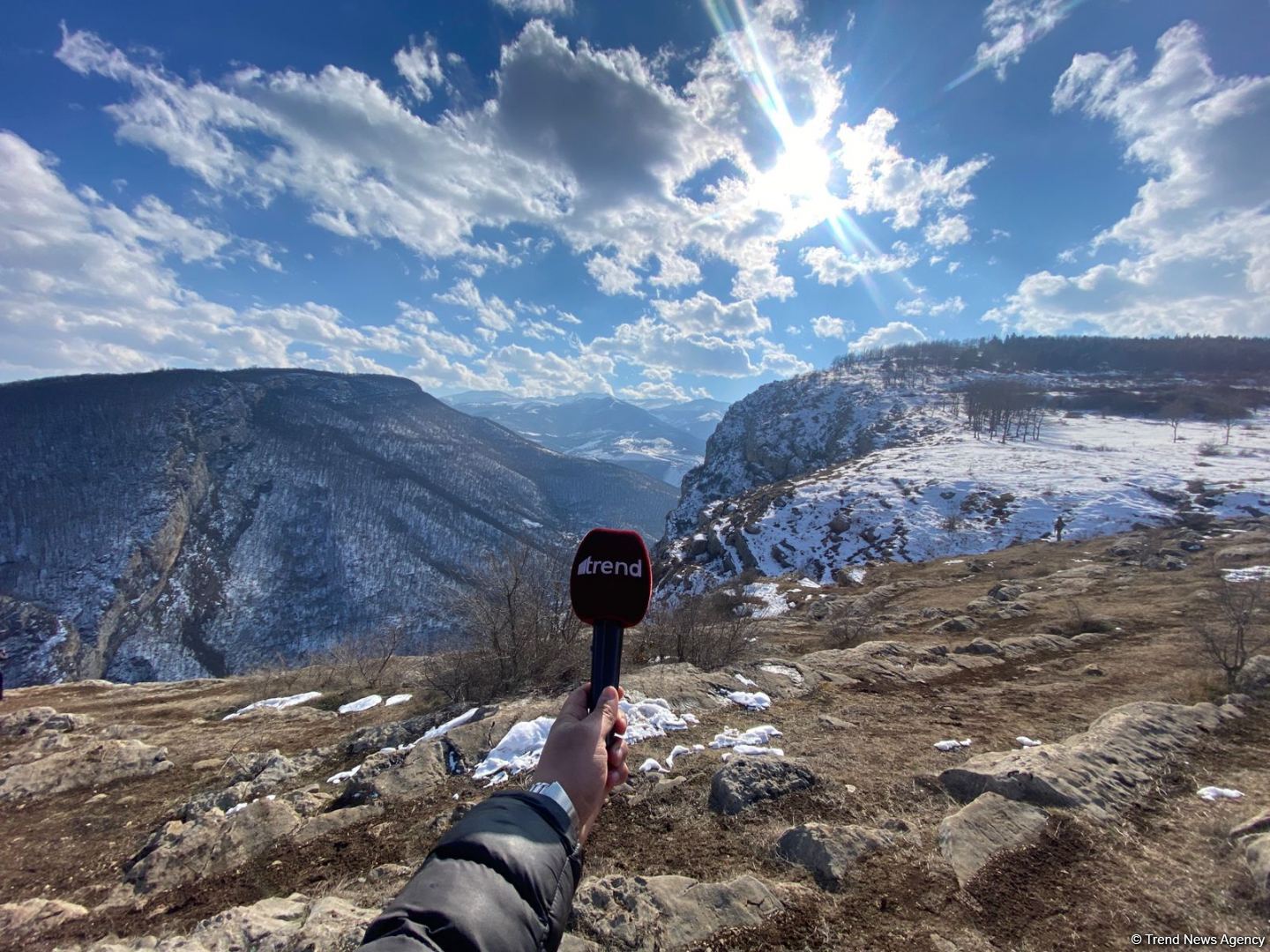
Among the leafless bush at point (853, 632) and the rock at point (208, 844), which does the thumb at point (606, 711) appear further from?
the leafless bush at point (853, 632)

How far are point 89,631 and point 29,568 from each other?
2966 cm

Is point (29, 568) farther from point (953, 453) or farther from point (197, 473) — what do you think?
point (953, 453)

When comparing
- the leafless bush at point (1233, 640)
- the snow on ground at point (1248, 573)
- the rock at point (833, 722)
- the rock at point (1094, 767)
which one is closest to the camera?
the rock at point (1094, 767)

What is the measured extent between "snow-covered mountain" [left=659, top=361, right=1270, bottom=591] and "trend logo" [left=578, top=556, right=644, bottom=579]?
3809 cm

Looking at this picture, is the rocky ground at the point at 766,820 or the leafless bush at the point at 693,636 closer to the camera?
the rocky ground at the point at 766,820

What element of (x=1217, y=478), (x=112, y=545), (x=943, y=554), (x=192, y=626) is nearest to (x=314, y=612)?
(x=192, y=626)

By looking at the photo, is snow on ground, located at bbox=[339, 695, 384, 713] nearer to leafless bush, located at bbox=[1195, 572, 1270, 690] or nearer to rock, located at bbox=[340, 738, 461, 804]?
rock, located at bbox=[340, 738, 461, 804]

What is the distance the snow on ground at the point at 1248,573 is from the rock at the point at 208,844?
33.5 meters

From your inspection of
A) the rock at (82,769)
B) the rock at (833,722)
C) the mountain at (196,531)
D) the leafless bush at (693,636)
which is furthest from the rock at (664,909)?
the mountain at (196,531)

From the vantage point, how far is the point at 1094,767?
17.6ft

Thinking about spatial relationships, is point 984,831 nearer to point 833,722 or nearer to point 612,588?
point 833,722

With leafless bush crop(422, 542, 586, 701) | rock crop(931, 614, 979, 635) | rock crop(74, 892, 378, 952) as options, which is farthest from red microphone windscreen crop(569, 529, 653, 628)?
rock crop(931, 614, 979, 635)

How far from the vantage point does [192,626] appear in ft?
389

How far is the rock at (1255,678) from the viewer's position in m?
8.14
